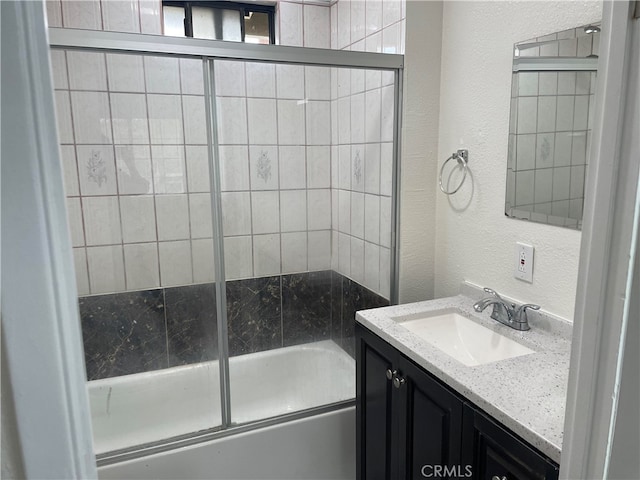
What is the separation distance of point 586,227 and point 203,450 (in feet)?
5.75

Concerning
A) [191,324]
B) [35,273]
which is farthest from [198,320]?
[35,273]

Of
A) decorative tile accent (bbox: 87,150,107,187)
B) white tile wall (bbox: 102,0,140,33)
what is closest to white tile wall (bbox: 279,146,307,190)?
decorative tile accent (bbox: 87,150,107,187)

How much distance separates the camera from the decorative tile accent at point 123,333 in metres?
2.05

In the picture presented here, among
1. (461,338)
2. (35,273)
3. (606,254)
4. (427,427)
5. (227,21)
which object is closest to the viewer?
(35,273)

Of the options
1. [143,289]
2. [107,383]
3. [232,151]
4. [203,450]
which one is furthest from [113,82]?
[203,450]

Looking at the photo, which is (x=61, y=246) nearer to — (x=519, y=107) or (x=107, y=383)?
(x=519, y=107)

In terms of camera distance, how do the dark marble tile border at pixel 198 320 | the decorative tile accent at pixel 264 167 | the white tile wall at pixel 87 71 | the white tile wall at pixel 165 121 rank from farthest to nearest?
the decorative tile accent at pixel 264 167
the dark marble tile border at pixel 198 320
the white tile wall at pixel 165 121
the white tile wall at pixel 87 71

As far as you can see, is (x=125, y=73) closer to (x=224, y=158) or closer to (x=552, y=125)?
(x=224, y=158)

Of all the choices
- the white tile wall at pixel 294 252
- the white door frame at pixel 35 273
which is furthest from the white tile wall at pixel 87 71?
the white door frame at pixel 35 273

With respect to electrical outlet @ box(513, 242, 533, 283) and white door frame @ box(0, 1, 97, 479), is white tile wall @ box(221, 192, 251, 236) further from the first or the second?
white door frame @ box(0, 1, 97, 479)

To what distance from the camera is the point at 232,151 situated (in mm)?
2070

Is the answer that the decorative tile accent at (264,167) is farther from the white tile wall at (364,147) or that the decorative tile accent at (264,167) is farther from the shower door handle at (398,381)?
the shower door handle at (398,381)

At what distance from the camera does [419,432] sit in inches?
54.9

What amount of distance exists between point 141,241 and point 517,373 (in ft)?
5.35
